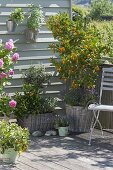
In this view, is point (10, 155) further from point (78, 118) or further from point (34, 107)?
point (78, 118)

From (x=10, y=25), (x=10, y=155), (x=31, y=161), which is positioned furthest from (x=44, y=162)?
(x=10, y=25)

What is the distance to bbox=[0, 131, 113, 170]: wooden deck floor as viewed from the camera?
6.01 m

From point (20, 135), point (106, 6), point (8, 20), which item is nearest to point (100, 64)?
point (8, 20)

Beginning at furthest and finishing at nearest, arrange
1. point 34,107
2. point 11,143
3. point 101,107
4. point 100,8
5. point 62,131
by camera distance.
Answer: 1. point 100,8
2. point 34,107
3. point 62,131
4. point 101,107
5. point 11,143

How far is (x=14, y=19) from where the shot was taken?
800 centimetres

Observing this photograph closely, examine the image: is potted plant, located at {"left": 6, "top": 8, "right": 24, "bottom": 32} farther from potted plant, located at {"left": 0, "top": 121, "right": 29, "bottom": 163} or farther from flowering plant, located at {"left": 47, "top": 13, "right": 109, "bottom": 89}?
potted plant, located at {"left": 0, "top": 121, "right": 29, "bottom": 163}

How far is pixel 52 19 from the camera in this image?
25.6ft

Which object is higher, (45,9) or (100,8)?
(45,9)

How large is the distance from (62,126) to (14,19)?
1852mm

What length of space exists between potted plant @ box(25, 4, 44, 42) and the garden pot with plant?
349 mm

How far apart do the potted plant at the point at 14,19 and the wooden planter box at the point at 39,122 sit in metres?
1.45

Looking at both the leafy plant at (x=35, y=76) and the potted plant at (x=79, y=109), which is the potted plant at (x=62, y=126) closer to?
the potted plant at (x=79, y=109)

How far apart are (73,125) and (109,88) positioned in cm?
83

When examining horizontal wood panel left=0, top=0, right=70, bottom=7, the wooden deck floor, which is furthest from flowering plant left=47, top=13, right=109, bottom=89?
the wooden deck floor
